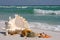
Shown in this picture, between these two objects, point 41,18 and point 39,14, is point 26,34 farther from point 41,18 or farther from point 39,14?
point 39,14

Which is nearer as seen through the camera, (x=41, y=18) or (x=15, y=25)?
(x=15, y=25)

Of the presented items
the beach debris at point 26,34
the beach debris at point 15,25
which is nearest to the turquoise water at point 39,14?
the beach debris at point 15,25

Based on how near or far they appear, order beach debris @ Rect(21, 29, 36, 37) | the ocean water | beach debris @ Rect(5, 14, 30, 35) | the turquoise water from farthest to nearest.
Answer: the turquoise water → the ocean water → beach debris @ Rect(5, 14, 30, 35) → beach debris @ Rect(21, 29, 36, 37)

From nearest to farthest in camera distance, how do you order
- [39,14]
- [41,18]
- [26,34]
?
[26,34] < [41,18] < [39,14]

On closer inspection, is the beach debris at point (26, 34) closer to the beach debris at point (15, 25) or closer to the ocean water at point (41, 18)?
Result: the beach debris at point (15, 25)

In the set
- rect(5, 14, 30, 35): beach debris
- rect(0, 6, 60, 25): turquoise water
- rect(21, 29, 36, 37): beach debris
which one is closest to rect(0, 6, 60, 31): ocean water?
rect(0, 6, 60, 25): turquoise water

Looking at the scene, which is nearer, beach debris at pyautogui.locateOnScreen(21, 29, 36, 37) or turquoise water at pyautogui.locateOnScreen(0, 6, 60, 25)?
beach debris at pyautogui.locateOnScreen(21, 29, 36, 37)

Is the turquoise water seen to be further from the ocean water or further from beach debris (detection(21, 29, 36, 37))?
beach debris (detection(21, 29, 36, 37))

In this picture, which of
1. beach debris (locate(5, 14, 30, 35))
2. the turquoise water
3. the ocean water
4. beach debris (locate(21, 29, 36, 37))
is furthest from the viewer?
the turquoise water

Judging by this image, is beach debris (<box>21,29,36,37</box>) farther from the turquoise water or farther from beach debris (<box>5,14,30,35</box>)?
the turquoise water

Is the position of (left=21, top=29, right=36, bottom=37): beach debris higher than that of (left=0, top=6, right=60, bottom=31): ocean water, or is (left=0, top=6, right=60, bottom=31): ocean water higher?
(left=0, top=6, right=60, bottom=31): ocean water

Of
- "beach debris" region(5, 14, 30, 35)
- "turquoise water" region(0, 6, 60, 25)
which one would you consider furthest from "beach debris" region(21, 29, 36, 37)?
"turquoise water" region(0, 6, 60, 25)

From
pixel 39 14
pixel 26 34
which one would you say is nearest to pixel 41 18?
pixel 39 14

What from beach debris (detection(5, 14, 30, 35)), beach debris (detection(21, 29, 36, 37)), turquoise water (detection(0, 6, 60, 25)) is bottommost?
beach debris (detection(21, 29, 36, 37))
